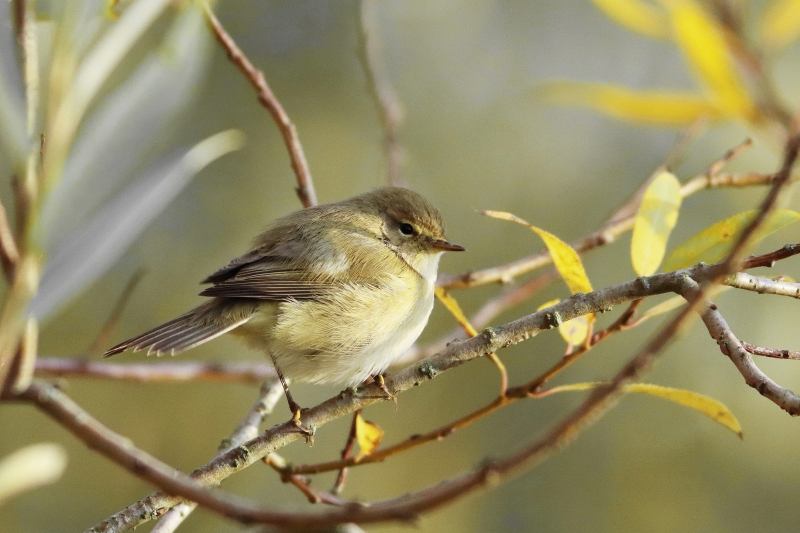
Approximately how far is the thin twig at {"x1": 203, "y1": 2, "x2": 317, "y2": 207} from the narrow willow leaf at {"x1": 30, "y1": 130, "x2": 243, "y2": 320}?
1.36 meters

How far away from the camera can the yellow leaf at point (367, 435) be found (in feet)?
6.67

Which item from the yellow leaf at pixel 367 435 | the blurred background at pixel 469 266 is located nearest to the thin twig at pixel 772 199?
the yellow leaf at pixel 367 435

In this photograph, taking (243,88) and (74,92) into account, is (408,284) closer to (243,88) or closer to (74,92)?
(74,92)

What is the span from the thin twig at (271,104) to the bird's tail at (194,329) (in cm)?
59

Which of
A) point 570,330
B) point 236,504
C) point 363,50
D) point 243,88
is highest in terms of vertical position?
point 243,88

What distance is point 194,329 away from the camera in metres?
2.66

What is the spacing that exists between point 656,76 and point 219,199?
3.93m

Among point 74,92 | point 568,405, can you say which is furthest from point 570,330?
point 568,405

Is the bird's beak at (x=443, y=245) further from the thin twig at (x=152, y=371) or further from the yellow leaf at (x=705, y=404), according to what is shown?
the yellow leaf at (x=705, y=404)

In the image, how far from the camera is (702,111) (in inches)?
25.5

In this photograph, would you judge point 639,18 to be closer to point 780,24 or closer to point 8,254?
point 780,24

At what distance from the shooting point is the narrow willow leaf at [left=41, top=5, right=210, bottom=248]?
0.85m

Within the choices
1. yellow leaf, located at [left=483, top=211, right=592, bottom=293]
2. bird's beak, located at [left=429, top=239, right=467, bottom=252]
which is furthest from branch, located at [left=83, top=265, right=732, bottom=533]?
bird's beak, located at [left=429, top=239, right=467, bottom=252]

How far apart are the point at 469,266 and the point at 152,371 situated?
388 centimetres
